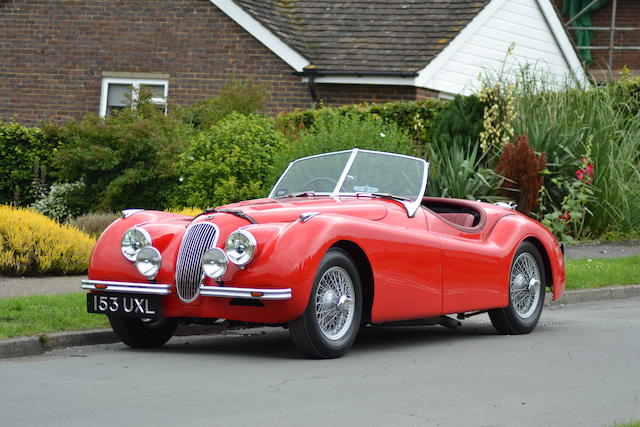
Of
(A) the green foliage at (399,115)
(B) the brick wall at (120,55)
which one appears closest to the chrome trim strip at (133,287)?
(A) the green foliage at (399,115)

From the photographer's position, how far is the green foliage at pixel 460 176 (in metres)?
16.8

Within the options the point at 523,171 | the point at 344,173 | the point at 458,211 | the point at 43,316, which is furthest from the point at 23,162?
the point at 344,173

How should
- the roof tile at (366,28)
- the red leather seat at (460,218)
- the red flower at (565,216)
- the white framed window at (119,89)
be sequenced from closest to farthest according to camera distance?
the red leather seat at (460,218) < the red flower at (565,216) < the roof tile at (366,28) < the white framed window at (119,89)

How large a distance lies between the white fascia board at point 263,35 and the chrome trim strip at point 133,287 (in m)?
14.9

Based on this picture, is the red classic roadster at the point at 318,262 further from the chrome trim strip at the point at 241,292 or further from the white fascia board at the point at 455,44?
the white fascia board at the point at 455,44

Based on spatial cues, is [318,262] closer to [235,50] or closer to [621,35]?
[235,50]

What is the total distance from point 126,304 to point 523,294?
3.69 meters

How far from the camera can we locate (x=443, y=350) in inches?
345

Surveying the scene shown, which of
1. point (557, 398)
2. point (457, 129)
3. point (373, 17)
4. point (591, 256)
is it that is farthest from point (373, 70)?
point (557, 398)

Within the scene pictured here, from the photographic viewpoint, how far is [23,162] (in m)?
21.3

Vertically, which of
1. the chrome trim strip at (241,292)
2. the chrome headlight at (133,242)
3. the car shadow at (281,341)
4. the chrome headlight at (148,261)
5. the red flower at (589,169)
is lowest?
the car shadow at (281,341)

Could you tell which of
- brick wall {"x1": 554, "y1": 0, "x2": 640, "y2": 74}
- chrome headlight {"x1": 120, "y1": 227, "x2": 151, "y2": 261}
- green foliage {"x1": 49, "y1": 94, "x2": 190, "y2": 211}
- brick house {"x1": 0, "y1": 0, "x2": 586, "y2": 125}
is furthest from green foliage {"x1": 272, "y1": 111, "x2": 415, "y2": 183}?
brick wall {"x1": 554, "y1": 0, "x2": 640, "y2": 74}

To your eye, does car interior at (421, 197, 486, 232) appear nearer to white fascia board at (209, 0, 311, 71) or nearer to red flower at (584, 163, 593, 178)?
red flower at (584, 163, 593, 178)

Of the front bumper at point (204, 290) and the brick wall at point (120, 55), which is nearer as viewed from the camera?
the front bumper at point (204, 290)
